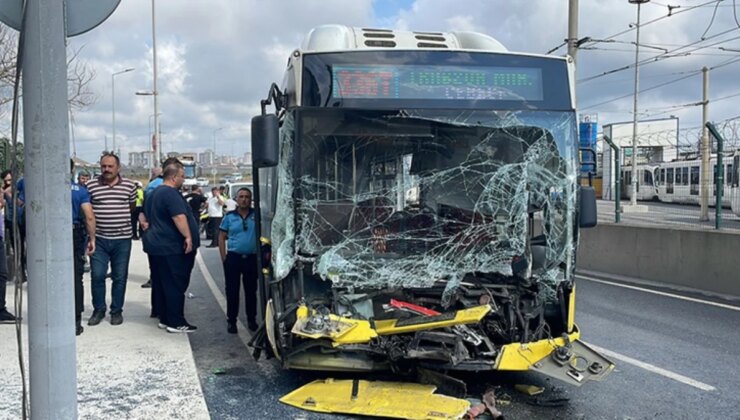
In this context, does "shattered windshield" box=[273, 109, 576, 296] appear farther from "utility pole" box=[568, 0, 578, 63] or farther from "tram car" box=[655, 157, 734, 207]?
"tram car" box=[655, 157, 734, 207]

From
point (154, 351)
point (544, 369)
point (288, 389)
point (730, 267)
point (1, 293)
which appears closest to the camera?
point (544, 369)

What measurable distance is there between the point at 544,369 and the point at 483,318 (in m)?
0.59

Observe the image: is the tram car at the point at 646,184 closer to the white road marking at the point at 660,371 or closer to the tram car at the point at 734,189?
the tram car at the point at 734,189

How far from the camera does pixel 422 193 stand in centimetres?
569

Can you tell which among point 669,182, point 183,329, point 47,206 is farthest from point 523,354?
point 669,182

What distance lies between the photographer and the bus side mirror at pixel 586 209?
5699mm

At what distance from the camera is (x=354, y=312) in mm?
5258

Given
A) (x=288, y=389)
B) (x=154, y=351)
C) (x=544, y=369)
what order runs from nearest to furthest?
(x=544, y=369) → (x=288, y=389) → (x=154, y=351)

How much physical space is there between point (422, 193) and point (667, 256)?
7554 millimetres

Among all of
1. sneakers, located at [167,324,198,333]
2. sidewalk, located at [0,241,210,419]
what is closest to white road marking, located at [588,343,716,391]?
sidewalk, located at [0,241,210,419]

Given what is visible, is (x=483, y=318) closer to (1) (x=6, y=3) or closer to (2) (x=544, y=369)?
(2) (x=544, y=369)

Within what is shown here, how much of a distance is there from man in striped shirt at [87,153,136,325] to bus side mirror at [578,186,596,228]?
15.9 feet

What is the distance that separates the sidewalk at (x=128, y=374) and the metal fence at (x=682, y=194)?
8802 millimetres

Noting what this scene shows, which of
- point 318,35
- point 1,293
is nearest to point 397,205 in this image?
point 318,35
